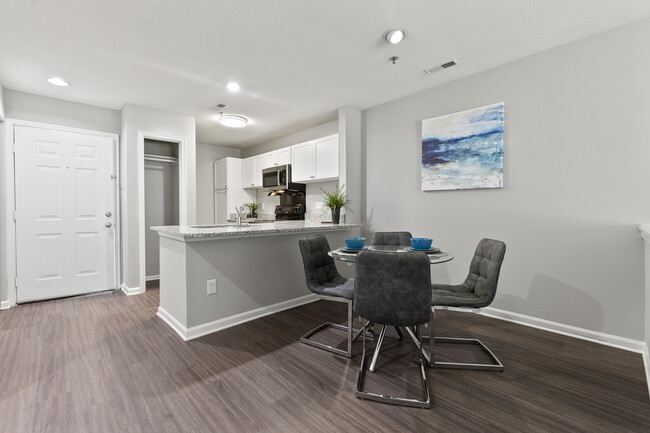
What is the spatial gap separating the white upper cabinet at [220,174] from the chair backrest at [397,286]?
16.5 ft

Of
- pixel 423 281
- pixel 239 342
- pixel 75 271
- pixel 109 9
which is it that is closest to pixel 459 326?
pixel 423 281

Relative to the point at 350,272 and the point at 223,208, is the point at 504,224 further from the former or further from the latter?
the point at 223,208

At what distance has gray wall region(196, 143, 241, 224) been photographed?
6320mm

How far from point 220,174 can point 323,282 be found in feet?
15.0

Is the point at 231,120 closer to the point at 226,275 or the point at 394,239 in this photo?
the point at 226,275

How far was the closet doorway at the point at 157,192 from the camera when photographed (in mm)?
4992

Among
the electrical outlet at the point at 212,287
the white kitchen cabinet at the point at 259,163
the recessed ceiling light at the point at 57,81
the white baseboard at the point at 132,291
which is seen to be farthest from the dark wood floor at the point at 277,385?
the white kitchen cabinet at the point at 259,163

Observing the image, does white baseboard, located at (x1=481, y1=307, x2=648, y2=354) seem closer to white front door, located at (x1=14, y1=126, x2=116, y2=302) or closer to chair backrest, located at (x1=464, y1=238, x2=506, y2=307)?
chair backrest, located at (x1=464, y1=238, x2=506, y2=307)

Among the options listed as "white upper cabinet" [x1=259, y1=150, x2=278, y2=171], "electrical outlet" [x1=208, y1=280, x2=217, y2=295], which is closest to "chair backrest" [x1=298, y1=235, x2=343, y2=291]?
"electrical outlet" [x1=208, y1=280, x2=217, y2=295]

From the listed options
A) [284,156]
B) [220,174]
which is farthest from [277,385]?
[220,174]

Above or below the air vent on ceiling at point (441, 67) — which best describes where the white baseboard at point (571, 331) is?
below

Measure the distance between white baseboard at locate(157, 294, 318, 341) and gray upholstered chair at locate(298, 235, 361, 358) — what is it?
678mm

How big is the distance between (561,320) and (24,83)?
6070 mm

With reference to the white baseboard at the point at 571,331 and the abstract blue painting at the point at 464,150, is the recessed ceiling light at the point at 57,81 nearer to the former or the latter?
the abstract blue painting at the point at 464,150
